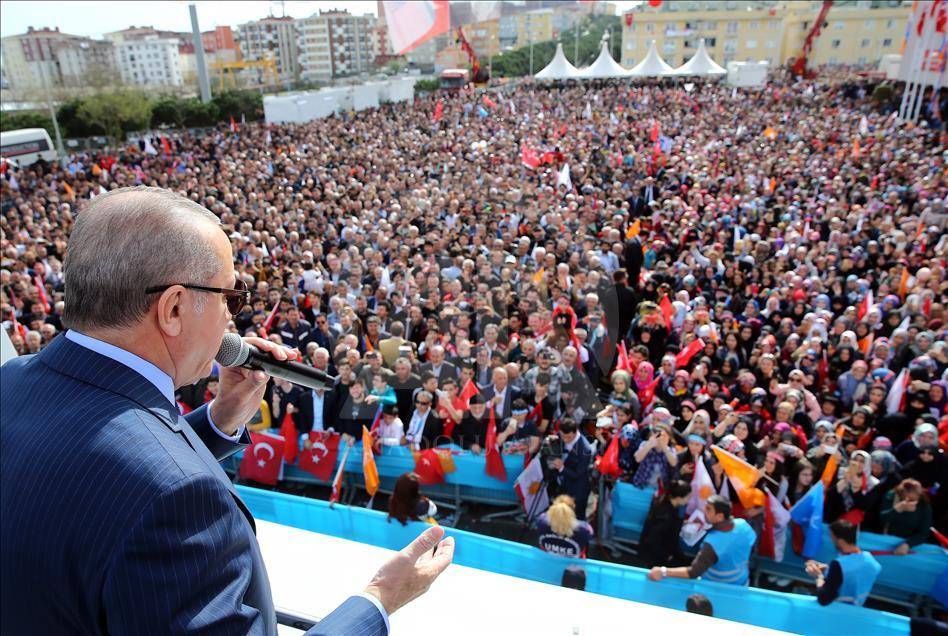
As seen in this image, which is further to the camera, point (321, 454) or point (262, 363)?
point (321, 454)

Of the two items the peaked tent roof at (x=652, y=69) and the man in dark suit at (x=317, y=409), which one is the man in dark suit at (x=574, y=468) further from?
the peaked tent roof at (x=652, y=69)

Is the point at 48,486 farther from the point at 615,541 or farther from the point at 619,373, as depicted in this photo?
the point at 619,373

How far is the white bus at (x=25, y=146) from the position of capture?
20766mm

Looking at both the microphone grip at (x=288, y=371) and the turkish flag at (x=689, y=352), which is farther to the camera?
the turkish flag at (x=689, y=352)

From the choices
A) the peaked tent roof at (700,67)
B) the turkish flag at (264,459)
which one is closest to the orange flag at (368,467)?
the turkish flag at (264,459)

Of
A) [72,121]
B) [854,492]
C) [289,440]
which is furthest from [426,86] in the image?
[854,492]

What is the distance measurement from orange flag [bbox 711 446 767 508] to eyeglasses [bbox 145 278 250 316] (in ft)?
13.6

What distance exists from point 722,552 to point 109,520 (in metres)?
3.80

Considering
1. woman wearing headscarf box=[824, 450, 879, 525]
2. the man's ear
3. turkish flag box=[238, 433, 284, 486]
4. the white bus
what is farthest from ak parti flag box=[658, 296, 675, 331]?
the white bus

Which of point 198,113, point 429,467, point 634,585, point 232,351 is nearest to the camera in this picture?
point 232,351

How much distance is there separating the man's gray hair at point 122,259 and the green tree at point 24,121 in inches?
1362

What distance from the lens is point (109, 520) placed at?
821 millimetres

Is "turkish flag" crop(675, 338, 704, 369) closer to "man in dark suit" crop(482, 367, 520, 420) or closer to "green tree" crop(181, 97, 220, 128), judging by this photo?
"man in dark suit" crop(482, 367, 520, 420)

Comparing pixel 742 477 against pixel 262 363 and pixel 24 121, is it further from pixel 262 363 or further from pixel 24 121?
pixel 24 121
